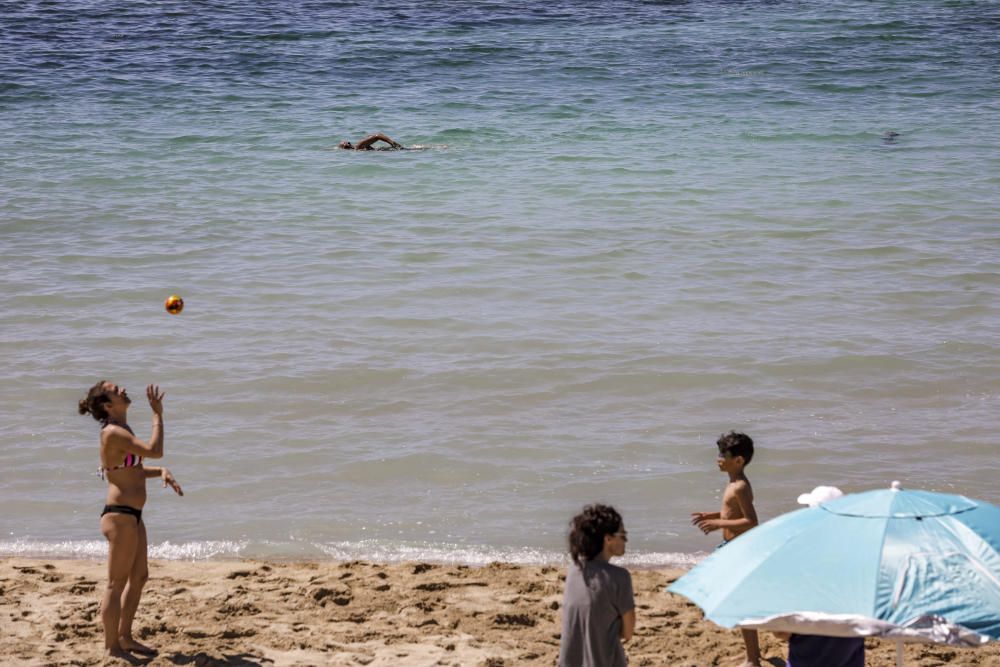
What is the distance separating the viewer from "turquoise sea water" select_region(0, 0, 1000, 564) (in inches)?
379

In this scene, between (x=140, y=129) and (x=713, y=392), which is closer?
(x=713, y=392)

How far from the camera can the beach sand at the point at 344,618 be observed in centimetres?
695

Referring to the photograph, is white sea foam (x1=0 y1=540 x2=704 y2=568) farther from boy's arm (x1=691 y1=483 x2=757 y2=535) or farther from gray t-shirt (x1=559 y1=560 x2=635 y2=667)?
gray t-shirt (x1=559 y1=560 x2=635 y2=667)

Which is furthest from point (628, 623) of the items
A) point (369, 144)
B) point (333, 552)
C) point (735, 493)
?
point (369, 144)

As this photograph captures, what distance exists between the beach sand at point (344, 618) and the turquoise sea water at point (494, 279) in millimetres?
585

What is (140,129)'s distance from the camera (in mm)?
21375

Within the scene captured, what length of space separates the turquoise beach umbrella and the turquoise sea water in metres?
3.66

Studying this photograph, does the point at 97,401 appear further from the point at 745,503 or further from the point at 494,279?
the point at 494,279

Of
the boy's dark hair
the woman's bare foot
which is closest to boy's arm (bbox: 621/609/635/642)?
the boy's dark hair

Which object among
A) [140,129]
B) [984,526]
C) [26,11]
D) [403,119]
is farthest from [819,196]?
[26,11]

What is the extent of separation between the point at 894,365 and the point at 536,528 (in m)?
4.10

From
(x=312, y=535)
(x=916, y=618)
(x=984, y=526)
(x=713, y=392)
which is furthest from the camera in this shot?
(x=713, y=392)

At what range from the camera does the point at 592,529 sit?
5.26 meters

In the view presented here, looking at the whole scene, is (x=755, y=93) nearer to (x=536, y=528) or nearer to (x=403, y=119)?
(x=403, y=119)
